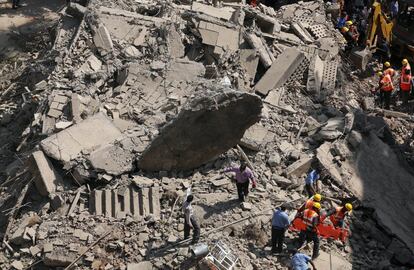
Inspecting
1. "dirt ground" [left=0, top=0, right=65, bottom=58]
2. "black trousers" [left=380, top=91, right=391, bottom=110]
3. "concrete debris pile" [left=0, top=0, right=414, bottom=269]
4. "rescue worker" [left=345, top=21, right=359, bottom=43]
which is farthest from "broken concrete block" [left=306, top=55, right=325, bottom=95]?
"dirt ground" [left=0, top=0, right=65, bottom=58]

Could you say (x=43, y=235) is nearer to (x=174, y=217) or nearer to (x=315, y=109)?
(x=174, y=217)

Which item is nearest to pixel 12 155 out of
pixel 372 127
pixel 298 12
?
pixel 372 127

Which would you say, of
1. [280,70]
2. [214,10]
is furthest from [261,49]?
[214,10]

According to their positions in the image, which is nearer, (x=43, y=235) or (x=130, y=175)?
(x=43, y=235)

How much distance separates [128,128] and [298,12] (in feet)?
26.0

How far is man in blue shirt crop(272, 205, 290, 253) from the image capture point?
9.49m

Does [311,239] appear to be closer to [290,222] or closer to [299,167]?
[290,222]

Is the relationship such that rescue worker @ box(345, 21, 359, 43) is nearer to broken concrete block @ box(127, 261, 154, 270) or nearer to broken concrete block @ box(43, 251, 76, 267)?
broken concrete block @ box(127, 261, 154, 270)

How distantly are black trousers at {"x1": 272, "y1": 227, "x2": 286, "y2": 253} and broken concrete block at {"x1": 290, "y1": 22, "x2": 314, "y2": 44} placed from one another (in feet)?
25.6

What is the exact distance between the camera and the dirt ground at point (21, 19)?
60.2 ft

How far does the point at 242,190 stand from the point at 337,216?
5.86 ft

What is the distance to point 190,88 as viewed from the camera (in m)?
13.1

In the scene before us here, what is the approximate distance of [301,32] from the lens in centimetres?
1638

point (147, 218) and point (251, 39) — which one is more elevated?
point (251, 39)
